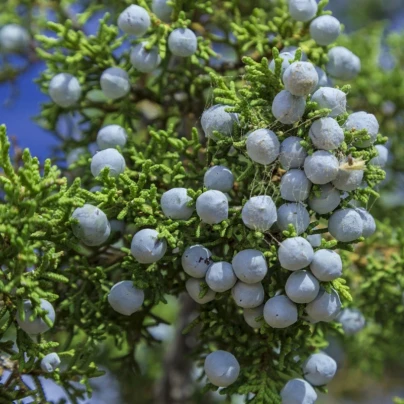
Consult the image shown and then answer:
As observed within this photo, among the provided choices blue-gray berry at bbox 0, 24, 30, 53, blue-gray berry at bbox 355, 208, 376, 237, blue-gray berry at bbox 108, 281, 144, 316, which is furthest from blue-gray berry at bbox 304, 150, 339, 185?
blue-gray berry at bbox 0, 24, 30, 53

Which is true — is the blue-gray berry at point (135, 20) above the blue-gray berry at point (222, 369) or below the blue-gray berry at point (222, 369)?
above

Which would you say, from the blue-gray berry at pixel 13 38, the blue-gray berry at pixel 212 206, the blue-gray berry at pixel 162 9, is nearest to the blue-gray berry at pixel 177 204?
the blue-gray berry at pixel 212 206

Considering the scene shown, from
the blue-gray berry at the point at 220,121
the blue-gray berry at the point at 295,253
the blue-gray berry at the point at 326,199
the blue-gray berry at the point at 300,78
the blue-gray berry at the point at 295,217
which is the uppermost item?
the blue-gray berry at the point at 300,78

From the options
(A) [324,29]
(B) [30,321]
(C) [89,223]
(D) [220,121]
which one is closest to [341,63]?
(A) [324,29]

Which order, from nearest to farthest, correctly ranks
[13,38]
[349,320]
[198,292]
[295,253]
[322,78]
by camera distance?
[295,253], [198,292], [322,78], [349,320], [13,38]

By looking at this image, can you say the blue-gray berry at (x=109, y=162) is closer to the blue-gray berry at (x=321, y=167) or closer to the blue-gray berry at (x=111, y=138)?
the blue-gray berry at (x=111, y=138)

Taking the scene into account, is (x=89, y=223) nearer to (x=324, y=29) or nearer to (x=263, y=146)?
(x=263, y=146)

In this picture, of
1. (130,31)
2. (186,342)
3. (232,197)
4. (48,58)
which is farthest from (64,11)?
(186,342)
